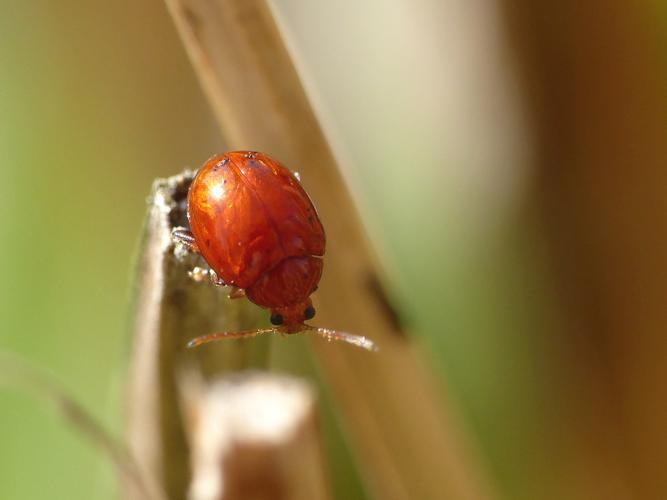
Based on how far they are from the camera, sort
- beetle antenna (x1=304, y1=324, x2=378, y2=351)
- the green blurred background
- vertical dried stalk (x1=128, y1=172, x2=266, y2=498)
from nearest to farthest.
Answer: vertical dried stalk (x1=128, y1=172, x2=266, y2=498) < beetle antenna (x1=304, y1=324, x2=378, y2=351) < the green blurred background

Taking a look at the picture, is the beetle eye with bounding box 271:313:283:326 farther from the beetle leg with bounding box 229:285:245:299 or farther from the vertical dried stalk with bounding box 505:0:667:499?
the vertical dried stalk with bounding box 505:0:667:499

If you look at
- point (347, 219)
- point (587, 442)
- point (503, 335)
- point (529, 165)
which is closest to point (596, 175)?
point (529, 165)

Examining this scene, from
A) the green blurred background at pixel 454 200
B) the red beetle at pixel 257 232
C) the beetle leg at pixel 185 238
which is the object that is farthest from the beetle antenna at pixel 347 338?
the green blurred background at pixel 454 200

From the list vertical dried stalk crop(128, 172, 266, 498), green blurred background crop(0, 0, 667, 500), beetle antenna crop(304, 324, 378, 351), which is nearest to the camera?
vertical dried stalk crop(128, 172, 266, 498)

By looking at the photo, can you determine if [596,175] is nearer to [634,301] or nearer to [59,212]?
[634,301]

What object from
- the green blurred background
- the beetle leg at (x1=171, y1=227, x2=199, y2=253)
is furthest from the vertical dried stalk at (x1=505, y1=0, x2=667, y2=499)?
the beetle leg at (x1=171, y1=227, x2=199, y2=253)

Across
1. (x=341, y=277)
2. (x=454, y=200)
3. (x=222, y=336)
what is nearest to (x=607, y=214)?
(x=454, y=200)

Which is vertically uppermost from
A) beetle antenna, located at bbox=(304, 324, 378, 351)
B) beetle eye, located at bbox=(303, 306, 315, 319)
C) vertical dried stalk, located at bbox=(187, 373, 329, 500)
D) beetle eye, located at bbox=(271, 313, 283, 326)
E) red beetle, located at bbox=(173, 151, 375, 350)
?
red beetle, located at bbox=(173, 151, 375, 350)

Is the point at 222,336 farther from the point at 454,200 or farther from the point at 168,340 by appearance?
the point at 454,200
